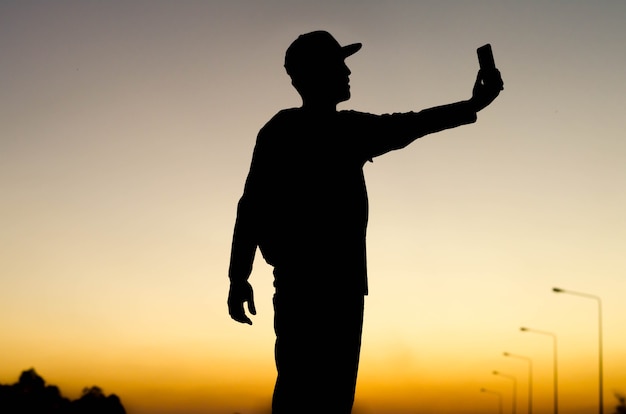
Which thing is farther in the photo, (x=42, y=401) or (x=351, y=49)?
(x=42, y=401)

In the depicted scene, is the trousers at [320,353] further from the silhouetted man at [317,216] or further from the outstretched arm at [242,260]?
the outstretched arm at [242,260]

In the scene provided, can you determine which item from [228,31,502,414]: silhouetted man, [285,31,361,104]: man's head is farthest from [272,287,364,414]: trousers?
[285,31,361,104]: man's head

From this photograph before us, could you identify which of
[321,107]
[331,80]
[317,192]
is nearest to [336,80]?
[331,80]

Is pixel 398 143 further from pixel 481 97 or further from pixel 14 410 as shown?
pixel 14 410

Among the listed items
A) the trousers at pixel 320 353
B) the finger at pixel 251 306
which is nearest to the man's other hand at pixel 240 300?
the finger at pixel 251 306

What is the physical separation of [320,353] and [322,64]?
5.75 ft

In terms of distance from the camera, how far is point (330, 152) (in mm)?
5762

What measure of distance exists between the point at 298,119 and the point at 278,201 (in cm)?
53

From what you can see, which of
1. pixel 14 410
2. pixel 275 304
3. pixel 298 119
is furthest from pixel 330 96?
pixel 14 410

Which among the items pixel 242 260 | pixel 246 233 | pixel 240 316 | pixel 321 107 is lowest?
pixel 240 316

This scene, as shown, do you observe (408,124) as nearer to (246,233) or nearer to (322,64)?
(322,64)

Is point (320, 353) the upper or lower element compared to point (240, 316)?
lower

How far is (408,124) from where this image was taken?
5672mm

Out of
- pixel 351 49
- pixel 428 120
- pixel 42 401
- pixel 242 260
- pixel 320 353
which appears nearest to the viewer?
pixel 320 353
